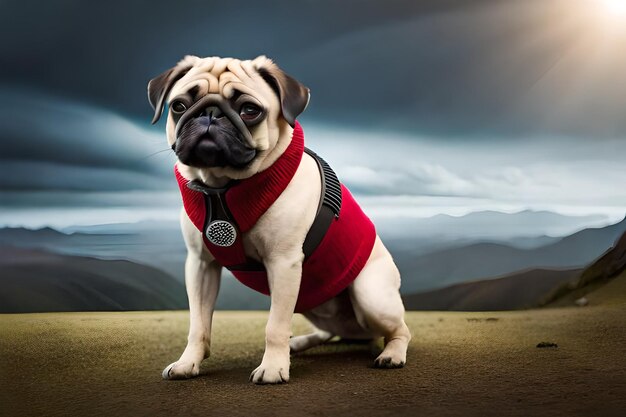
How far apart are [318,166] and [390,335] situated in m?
0.54

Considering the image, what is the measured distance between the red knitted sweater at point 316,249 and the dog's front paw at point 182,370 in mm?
268

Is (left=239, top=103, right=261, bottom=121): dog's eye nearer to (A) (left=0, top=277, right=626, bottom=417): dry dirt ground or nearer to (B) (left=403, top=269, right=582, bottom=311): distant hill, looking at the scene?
(A) (left=0, top=277, right=626, bottom=417): dry dirt ground

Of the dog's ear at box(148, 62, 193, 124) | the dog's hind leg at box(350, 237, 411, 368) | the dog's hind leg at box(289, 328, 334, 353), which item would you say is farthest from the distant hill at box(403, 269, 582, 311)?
the dog's ear at box(148, 62, 193, 124)

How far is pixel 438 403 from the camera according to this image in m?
1.46

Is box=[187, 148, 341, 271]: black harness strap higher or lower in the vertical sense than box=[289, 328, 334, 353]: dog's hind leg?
higher

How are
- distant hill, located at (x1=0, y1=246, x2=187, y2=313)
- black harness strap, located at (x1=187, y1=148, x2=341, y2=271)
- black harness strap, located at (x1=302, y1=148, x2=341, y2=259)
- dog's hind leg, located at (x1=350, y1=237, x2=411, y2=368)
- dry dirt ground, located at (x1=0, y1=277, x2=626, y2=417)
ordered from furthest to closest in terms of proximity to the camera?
distant hill, located at (x1=0, y1=246, x2=187, y2=313), dog's hind leg, located at (x1=350, y1=237, x2=411, y2=368), black harness strap, located at (x1=302, y1=148, x2=341, y2=259), black harness strap, located at (x1=187, y1=148, x2=341, y2=271), dry dirt ground, located at (x1=0, y1=277, x2=626, y2=417)

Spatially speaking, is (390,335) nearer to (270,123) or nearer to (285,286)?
(285,286)

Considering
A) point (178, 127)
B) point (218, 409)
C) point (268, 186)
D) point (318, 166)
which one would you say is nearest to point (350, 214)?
point (318, 166)

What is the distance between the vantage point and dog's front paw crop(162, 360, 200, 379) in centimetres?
168

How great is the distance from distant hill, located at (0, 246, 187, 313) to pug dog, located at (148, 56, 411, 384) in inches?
33.0

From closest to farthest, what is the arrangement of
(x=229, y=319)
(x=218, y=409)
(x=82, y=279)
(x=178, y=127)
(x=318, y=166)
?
1. (x=218, y=409)
2. (x=178, y=127)
3. (x=318, y=166)
4. (x=82, y=279)
5. (x=229, y=319)

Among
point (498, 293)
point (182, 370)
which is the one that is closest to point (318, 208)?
point (182, 370)

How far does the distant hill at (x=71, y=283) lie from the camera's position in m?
2.34

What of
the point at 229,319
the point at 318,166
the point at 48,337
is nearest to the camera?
the point at 318,166
